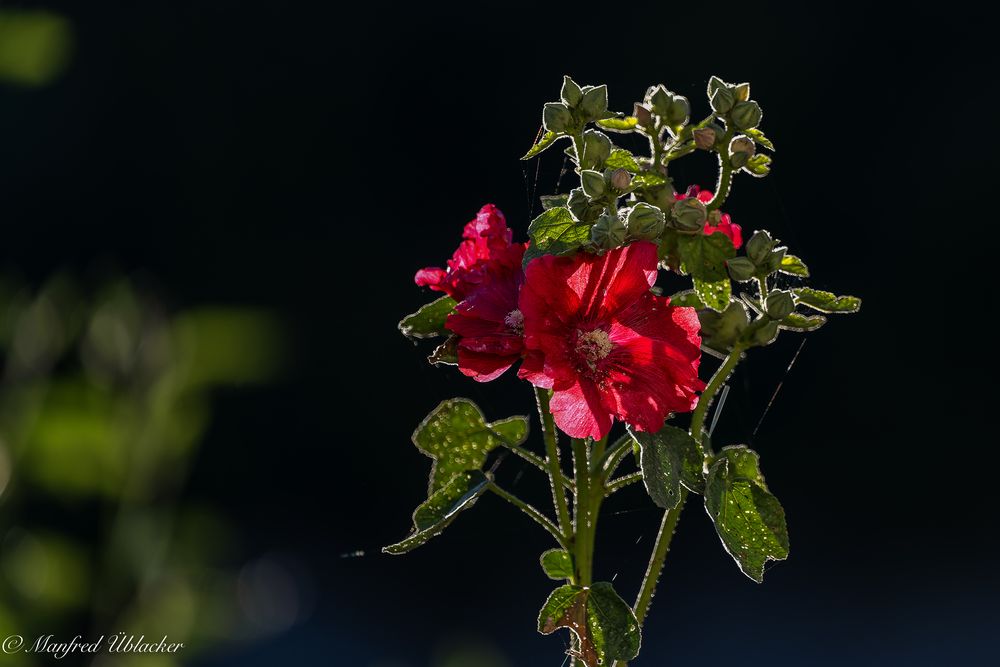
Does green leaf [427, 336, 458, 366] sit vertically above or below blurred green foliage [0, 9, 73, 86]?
below

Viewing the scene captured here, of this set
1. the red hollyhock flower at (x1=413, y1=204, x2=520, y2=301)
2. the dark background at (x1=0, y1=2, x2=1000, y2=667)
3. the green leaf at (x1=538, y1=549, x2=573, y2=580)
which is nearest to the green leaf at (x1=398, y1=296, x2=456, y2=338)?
the red hollyhock flower at (x1=413, y1=204, x2=520, y2=301)

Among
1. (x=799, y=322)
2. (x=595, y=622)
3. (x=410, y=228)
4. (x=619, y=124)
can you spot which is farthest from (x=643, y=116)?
(x=410, y=228)

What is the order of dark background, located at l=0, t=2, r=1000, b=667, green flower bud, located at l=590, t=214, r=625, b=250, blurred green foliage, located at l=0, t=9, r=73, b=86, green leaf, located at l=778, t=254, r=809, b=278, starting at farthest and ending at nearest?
dark background, located at l=0, t=2, r=1000, b=667, green leaf, located at l=778, t=254, r=809, b=278, green flower bud, located at l=590, t=214, r=625, b=250, blurred green foliage, located at l=0, t=9, r=73, b=86

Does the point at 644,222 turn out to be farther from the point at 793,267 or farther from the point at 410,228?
the point at 410,228

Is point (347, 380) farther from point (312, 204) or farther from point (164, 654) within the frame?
point (164, 654)

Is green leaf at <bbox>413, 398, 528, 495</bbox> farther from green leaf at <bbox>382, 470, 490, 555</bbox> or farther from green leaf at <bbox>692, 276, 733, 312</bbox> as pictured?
green leaf at <bbox>692, 276, 733, 312</bbox>

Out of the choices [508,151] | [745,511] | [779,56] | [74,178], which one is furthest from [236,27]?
[745,511]

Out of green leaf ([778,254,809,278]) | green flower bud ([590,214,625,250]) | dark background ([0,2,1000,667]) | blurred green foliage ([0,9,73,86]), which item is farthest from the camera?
dark background ([0,2,1000,667])

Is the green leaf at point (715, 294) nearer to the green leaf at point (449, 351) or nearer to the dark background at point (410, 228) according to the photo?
the green leaf at point (449, 351)
